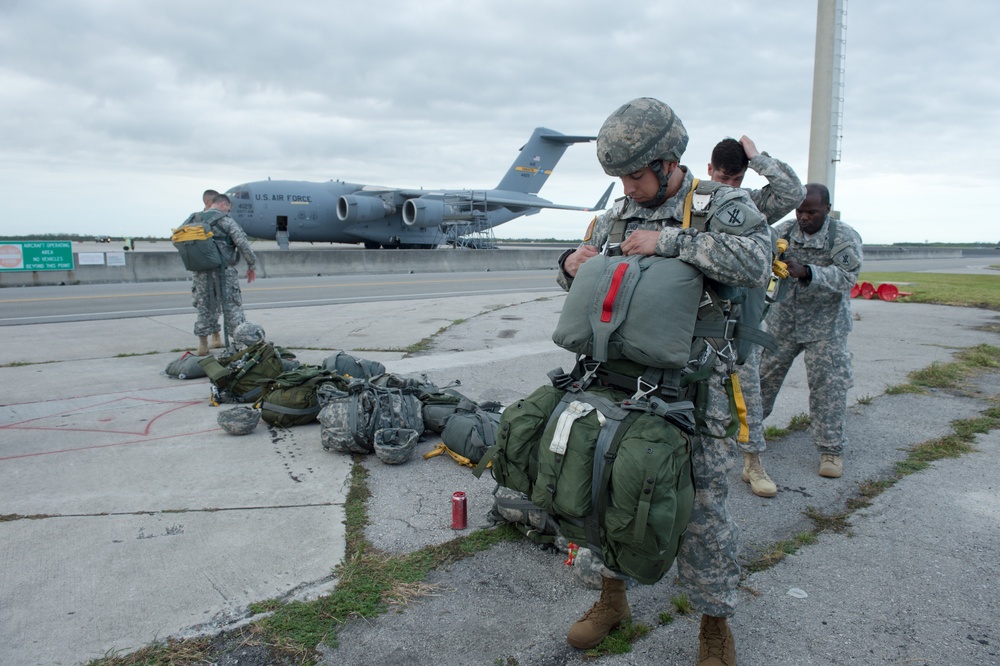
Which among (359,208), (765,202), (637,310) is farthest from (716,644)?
(359,208)

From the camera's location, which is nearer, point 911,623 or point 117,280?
point 911,623

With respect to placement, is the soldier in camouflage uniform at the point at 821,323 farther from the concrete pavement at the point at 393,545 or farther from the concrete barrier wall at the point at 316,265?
the concrete barrier wall at the point at 316,265

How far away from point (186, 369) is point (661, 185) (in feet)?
18.8

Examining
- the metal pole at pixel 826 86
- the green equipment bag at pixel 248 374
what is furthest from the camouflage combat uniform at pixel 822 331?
the metal pole at pixel 826 86

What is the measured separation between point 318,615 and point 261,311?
9665 mm

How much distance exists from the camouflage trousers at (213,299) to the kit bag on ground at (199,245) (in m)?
0.17

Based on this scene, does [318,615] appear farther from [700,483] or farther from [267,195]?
[267,195]

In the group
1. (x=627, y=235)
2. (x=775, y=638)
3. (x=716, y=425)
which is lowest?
(x=775, y=638)

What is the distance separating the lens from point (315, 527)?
347 centimetres

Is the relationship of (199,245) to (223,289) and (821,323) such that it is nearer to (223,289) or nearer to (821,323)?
(223,289)

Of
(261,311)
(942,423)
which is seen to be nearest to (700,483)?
(942,423)

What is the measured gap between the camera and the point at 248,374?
5.73 meters

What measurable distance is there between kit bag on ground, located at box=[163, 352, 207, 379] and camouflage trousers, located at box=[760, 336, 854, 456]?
211 inches

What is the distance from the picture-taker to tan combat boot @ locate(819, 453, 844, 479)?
168 inches
